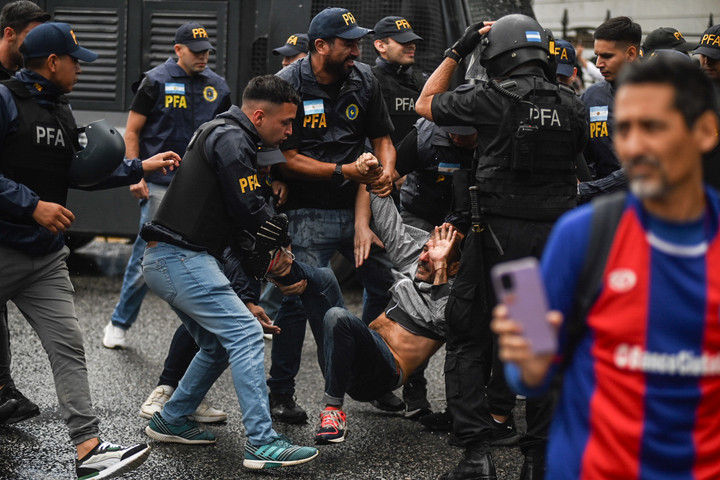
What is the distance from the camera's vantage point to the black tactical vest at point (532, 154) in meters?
4.05

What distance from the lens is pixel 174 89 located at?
664 cm

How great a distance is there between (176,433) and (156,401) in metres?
0.36

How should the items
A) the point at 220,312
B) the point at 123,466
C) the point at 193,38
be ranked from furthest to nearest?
1. the point at 193,38
2. the point at 220,312
3. the point at 123,466

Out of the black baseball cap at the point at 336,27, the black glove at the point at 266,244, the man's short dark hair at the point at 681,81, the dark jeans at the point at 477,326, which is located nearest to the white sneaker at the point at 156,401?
the black glove at the point at 266,244

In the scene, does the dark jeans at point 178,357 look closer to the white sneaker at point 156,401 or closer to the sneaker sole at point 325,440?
the white sneaker at point 156,401

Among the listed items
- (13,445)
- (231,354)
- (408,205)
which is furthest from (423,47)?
(13,445)

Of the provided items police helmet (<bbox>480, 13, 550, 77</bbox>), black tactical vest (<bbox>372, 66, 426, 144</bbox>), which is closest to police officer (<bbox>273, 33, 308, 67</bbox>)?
black tactical vest (<bbox>372, 66, 426, 144</bbox>)

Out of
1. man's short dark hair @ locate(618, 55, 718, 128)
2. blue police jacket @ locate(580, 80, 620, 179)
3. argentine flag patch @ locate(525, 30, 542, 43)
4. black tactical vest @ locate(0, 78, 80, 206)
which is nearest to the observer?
man's short dark hair @ locate(618, 55, 718, 128)

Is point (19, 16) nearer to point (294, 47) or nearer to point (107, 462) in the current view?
point (107, 462)

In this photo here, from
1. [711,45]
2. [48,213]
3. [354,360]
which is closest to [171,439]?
[354,360]

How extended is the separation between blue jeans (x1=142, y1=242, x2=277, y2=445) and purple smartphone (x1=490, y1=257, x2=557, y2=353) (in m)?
2.57

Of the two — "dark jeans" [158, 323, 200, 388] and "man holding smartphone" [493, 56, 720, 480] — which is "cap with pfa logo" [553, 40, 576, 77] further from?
"man holding smartphone" [493, 56, 720, 480]

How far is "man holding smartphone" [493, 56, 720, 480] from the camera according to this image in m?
2.04

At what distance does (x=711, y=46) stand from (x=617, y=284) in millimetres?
4055
